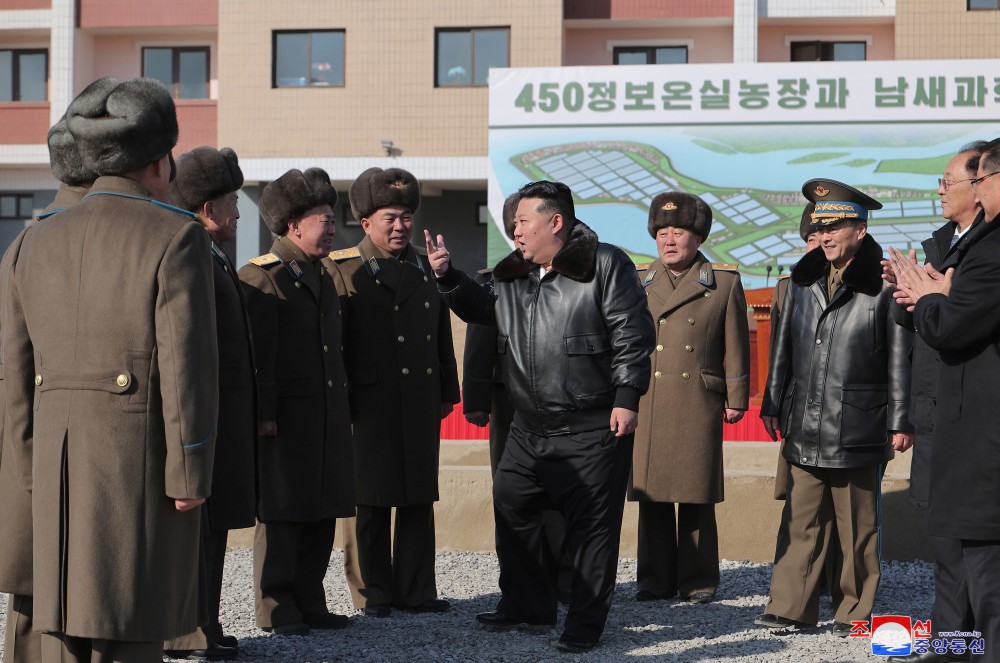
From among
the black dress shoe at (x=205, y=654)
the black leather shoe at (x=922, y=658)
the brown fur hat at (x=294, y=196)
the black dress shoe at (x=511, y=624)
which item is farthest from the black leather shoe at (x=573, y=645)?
the brown fur hat at (x=294, y=196)

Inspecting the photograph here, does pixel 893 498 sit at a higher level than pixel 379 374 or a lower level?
lower

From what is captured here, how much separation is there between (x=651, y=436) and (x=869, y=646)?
1.80m

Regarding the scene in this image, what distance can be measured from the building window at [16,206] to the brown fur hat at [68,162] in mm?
22875

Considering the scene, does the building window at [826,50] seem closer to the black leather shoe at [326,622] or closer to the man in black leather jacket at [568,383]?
the man in black leather jacket at [568,383]

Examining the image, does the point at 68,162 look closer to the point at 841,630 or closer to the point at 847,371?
the point at 847,371

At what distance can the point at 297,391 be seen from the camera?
589cm

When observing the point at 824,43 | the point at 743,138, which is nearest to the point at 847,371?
the point at 743,138

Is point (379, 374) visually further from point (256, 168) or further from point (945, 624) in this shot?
point (256, 168)

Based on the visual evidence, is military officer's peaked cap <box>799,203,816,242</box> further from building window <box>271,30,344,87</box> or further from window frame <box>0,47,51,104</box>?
window frame <box>0,47,51,104</box>

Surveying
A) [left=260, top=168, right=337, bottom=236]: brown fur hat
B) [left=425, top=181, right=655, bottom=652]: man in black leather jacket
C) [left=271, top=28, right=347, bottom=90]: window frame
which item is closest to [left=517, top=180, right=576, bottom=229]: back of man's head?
[left=425, top=181, right=655, bottom=652]: man in black leather jacket

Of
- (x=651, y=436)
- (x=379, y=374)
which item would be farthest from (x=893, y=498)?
(x=379, y=374)

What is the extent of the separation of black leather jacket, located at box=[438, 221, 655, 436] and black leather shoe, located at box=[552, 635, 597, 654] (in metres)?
0.93

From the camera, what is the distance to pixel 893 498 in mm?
7750

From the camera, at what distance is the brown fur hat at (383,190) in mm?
6469
